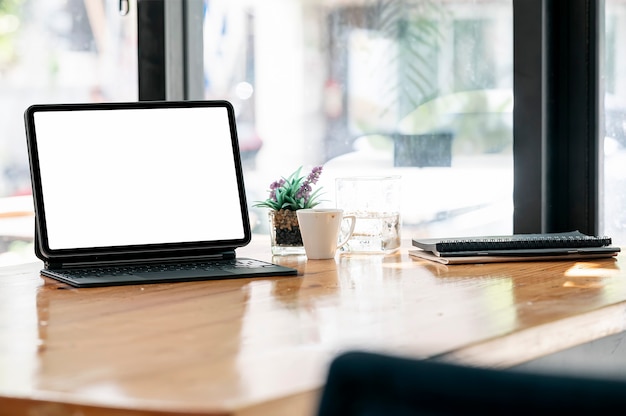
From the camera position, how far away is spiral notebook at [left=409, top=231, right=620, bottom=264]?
1572mm

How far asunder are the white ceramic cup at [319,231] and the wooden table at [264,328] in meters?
0.10

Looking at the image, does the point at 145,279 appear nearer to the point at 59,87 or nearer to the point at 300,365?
the point at 300,365

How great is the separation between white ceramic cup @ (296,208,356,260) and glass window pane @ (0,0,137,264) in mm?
1219

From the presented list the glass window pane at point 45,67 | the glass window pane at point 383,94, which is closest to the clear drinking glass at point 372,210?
the glass window pane at point 383,94

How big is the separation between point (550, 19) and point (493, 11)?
0.15 m

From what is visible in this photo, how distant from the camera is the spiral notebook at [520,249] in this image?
1.57 m

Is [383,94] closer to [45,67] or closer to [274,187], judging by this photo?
[274,187]

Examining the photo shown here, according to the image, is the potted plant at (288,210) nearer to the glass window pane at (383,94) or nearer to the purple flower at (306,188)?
the purple flower at (306,188)

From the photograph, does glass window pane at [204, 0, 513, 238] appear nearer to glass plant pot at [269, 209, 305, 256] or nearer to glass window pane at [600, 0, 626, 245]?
glass window pane at [600, 0, 626, 245]

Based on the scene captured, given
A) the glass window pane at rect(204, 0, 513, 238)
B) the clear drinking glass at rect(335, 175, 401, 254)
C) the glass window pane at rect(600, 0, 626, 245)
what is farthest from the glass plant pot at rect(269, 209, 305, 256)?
the glass window pane at rect(600, 0, 626, 245)

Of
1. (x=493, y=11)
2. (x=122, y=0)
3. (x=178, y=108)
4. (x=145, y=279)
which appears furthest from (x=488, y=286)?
(x=122, y=0)

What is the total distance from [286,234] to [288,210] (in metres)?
0.04

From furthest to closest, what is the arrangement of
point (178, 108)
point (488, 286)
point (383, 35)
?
1. point (383, 35)
2. point (178, 108)
3. point (488, 286)

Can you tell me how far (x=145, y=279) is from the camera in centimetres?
138
